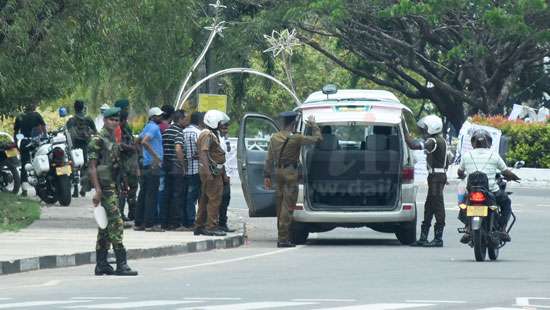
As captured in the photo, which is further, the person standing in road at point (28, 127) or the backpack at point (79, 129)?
the person standing in road at point (28, 127)

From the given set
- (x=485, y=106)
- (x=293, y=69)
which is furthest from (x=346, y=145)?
(x=293, y=69)

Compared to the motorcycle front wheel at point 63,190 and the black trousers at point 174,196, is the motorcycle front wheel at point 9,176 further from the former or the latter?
the black trousers at point 174,196

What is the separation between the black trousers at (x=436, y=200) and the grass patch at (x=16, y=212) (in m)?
5.73

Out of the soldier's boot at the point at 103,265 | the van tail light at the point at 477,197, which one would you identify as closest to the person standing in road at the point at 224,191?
the van tail light at the point at 477,197

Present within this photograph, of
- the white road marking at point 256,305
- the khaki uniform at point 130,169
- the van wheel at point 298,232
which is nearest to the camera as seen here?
the white road marking at point 256,305

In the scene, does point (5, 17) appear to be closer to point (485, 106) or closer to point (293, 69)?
point (485, 106)

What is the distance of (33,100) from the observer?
1272 inches

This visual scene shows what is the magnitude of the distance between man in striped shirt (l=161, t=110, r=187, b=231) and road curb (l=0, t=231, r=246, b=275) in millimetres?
1309

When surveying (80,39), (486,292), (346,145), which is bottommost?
(486,292)

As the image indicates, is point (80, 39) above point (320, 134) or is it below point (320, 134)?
above

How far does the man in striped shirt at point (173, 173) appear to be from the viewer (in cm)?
2350

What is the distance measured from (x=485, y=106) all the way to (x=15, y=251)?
40.2 metres

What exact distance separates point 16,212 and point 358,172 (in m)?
6.19

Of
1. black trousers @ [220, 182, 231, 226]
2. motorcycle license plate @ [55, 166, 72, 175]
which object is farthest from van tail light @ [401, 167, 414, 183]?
motorcycle license plate @ [55, 166, 72, 175]
